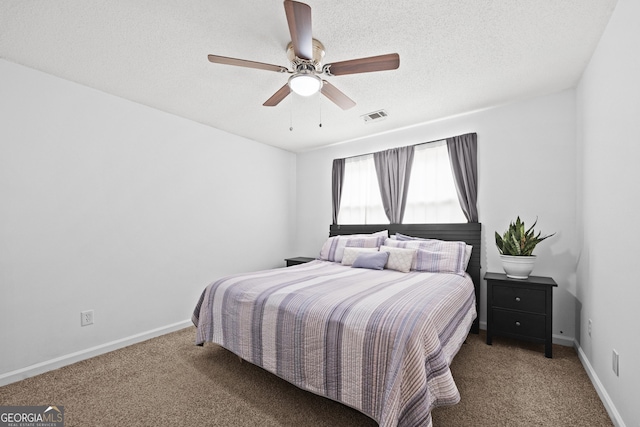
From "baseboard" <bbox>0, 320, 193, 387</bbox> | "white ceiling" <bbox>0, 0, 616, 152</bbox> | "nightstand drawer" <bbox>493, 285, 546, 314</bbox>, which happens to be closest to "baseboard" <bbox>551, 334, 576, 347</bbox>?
"nightstand drawer" <bbox>493, 285, 546, 314</bbox>

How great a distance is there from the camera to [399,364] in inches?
55.3

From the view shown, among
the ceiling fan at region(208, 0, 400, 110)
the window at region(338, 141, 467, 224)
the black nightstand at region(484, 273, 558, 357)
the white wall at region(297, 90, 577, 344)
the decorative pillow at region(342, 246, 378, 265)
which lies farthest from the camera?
the window at region(338, 141, 467, 224)

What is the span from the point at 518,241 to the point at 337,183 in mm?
2556

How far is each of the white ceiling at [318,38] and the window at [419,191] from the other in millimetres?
786

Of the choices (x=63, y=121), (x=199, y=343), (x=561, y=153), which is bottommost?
(x=199, y=343)

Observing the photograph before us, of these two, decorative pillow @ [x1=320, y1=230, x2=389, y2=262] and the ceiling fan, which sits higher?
the ceiling fan

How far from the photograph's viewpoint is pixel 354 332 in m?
1.58

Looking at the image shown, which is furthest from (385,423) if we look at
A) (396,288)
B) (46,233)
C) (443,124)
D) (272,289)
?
(443,124)

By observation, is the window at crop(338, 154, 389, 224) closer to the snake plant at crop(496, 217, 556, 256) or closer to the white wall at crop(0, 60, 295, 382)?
the snake plant at crop(496, 217, 556, 256)

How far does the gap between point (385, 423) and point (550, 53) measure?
114 inches

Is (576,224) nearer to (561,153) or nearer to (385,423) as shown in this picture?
(561,153)

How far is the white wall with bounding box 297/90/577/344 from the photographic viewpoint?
9.34 ft

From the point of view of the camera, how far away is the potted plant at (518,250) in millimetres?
2744

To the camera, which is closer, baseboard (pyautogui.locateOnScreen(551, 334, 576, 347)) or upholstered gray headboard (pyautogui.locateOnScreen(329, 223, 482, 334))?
baseboard (pyautogui.locateOnScreen(551, 334, 576, 347))
